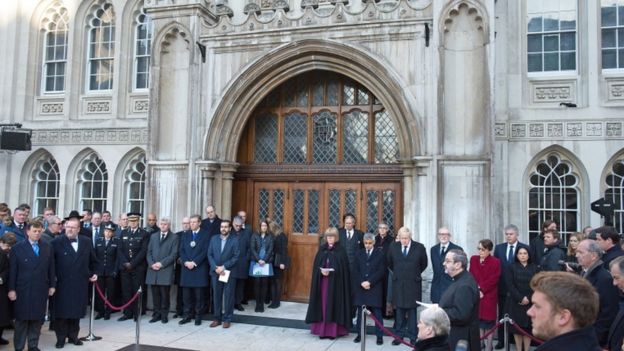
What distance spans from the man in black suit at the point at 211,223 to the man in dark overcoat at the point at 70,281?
2.14 m

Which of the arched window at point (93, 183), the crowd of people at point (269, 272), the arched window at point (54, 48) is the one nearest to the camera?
the crowd of people at point (269, 272)

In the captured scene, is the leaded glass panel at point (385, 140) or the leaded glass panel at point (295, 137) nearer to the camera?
the leaded glass panel at point (385, 140)

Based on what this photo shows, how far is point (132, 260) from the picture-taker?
928cm

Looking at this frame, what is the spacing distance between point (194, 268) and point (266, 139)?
3.22m

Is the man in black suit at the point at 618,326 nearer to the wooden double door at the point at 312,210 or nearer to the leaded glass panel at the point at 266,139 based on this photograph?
the wooden double door at the point at 312,210

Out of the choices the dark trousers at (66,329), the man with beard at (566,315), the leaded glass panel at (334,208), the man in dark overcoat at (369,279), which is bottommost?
the dark trousers at (66,329)

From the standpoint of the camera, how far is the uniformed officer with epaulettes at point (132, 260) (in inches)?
366

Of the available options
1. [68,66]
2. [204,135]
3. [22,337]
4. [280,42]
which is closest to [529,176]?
[280,42]

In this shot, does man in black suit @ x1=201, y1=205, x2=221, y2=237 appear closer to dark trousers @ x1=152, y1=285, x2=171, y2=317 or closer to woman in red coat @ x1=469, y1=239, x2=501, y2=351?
dark trousers @ x1=152, y1=285, x2=171, y2=317

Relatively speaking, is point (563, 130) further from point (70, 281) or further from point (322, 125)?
point (70, 281)

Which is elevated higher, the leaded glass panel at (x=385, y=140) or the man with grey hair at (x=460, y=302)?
the leaded glass panel at (x=385, y=140)

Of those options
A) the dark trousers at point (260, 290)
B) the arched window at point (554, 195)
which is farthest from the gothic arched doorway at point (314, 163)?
the arched window at point (554, 195)

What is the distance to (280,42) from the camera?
32.1 feet

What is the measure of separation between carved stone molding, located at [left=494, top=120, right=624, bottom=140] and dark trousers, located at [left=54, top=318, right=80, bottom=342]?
25.9ft
